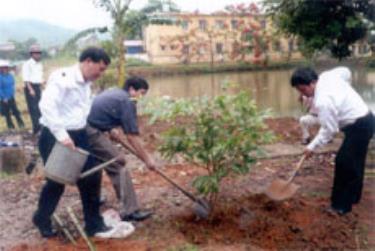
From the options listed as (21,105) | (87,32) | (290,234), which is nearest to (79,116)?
(290,234)

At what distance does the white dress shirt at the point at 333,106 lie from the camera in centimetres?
438

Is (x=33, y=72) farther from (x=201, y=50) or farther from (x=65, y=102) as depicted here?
(x=201, y=50)

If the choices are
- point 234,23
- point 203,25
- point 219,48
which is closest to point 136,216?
point 203,25

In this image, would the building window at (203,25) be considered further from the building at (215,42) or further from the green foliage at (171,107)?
the green foliage at (171,107)

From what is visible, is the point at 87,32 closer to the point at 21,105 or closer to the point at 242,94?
the point at 21,105

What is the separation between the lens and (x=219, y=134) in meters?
4.29

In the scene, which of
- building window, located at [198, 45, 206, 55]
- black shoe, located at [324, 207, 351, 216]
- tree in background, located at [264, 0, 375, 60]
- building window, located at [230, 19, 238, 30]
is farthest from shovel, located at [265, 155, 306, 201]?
building window, located at [198, 45, 206, 55]

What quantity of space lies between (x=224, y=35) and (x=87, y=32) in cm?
1816

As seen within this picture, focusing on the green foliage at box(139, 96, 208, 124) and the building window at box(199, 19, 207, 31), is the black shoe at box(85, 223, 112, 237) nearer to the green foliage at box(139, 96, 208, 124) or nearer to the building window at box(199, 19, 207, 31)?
the green foliage at box(139, 96, 208, 124)

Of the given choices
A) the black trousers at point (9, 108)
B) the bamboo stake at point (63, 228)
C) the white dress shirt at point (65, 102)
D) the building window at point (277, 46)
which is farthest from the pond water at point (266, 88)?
the white dress shirt at point (65, 102)

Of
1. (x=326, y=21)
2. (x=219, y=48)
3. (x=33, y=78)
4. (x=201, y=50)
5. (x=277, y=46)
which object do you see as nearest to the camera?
(x=326, y=21)

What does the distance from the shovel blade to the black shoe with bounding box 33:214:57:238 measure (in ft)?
6.72

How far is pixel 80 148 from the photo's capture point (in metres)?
4.31

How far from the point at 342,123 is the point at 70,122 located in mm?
2436
